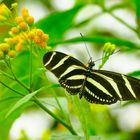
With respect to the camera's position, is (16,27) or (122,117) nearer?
(16,27)

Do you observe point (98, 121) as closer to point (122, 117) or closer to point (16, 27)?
point (122, 117)

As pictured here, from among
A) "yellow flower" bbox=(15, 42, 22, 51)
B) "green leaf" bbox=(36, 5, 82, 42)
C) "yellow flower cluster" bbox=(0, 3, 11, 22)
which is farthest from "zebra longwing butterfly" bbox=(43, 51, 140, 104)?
"green leaf" bbox=(36, 5, 82, 42)

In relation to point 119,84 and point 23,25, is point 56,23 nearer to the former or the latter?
point 23,25

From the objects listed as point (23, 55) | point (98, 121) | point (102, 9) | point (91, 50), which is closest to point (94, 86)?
point (23, 55)

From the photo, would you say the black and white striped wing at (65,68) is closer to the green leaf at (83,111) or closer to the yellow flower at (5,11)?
the green leaf at (83,111)

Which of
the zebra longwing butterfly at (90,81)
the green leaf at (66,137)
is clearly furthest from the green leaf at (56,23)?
the green leaf at (66,137)

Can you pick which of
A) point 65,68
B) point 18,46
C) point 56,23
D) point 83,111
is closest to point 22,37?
point 18,46
